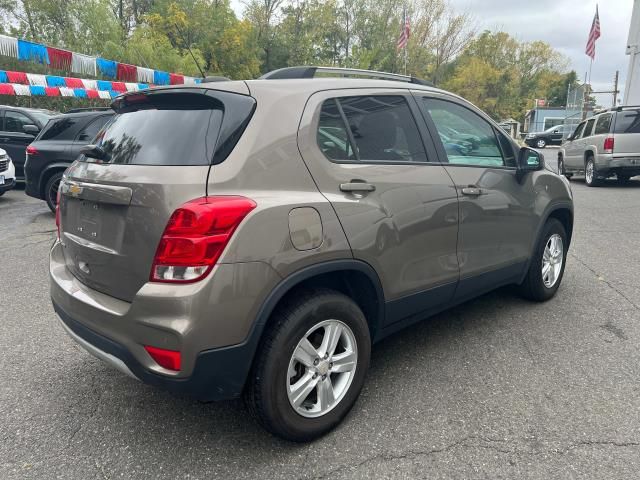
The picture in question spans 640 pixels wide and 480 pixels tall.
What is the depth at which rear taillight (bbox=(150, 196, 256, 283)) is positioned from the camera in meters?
1.96

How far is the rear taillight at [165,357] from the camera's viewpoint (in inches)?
77.9

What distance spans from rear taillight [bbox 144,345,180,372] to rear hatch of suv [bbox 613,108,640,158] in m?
12.5

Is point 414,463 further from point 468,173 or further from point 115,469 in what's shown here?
point 468,173

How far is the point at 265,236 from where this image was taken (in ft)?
6.75

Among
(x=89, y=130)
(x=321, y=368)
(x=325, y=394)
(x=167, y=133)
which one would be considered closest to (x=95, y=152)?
(x=167, y=133)

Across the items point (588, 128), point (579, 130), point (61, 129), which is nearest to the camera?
point (61, 129)

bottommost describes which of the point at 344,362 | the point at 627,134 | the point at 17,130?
the point at 344,362

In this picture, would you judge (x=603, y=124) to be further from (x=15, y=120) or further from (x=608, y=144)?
(x=15, y=120)

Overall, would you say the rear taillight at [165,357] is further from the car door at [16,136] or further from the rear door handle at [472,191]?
the car door at [16,136]

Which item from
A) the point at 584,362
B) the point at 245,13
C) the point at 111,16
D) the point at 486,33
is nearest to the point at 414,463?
the point at 584,362

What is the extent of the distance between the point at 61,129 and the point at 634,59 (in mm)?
20277

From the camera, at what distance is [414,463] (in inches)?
88.1

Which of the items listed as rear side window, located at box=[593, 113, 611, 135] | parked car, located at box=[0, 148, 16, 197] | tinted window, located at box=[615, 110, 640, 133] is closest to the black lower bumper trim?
parked car, located at box=[0, 148, 16, 197]

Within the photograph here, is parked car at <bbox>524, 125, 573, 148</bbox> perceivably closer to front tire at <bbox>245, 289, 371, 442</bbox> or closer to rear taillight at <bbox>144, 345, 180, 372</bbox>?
front tire at <bbox>245, 289, 371, 442</bbox>
